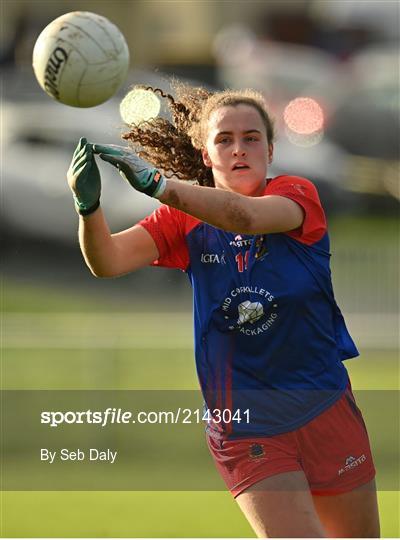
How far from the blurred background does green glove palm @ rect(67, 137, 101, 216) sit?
32.4 inches

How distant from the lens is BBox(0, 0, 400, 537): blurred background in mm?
7352

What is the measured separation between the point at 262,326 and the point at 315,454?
0.51 meters

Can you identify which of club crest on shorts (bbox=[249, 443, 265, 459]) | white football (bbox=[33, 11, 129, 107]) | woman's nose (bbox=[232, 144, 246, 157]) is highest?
white football (bbox=[33, 11, 129, 107])

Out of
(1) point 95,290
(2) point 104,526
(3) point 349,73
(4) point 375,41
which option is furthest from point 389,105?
(2) point 104,526

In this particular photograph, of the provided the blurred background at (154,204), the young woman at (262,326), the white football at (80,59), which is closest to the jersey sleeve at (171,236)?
the young woman at (262,326)

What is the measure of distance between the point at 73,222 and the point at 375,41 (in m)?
13.5

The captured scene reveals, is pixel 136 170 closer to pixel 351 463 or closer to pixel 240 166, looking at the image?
pixel 240 166

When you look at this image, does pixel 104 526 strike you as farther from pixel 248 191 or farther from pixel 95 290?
pixel 95 290

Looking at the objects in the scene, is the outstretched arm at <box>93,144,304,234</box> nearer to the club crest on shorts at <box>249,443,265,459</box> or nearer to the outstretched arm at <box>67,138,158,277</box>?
the outstretched arm at <box>67,138,158,277</box>

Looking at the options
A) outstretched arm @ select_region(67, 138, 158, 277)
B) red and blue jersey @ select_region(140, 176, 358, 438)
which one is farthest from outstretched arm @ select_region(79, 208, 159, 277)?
red and blue jersey @ select_region(140, 176, 358, 438)

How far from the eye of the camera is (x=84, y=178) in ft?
14.9

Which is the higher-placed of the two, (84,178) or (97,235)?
(84,178)

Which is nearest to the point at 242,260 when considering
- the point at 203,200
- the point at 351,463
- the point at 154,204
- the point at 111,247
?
the point at 203,200

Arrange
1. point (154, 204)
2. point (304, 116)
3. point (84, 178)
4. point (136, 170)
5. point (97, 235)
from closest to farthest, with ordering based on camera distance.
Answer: point (136, 170), point (84, 178), point (97, 235), point (154, 204), point (304, 116)
